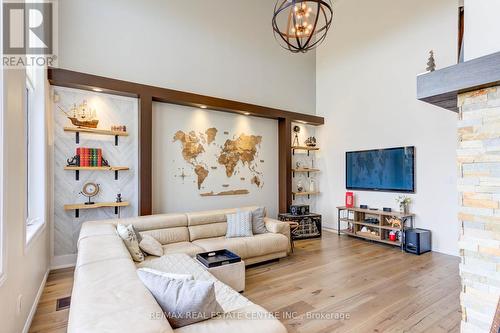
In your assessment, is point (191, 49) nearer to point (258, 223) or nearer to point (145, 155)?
point (145, 155)

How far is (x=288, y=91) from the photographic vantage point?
251 inches

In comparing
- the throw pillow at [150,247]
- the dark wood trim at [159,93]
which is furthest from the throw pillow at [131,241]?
the dark wood trim at [159,93]

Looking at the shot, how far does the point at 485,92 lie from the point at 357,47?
16.5 feet

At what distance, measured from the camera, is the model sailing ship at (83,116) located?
13.0 feet

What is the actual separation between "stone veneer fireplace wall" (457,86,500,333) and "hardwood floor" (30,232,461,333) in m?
0.99

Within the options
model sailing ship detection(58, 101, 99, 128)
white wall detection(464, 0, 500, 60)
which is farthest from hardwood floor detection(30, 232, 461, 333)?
white wall detection(464, 0, 500, 60)

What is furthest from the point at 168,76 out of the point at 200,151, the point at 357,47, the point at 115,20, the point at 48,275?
the point at 357,47

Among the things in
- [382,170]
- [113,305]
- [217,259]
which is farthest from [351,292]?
[382,170]

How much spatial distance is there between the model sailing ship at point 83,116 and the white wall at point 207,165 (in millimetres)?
919

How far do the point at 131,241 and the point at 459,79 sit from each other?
3385 millimetres

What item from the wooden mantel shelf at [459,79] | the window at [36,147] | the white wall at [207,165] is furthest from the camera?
the white wall at [207,165]

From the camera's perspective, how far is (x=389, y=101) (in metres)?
5.36

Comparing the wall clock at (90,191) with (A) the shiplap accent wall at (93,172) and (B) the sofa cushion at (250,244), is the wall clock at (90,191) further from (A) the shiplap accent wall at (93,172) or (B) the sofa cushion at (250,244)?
(B) the sofa cushion at (250,244)

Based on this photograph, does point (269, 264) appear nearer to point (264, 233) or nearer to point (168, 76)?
point (264, 233)
